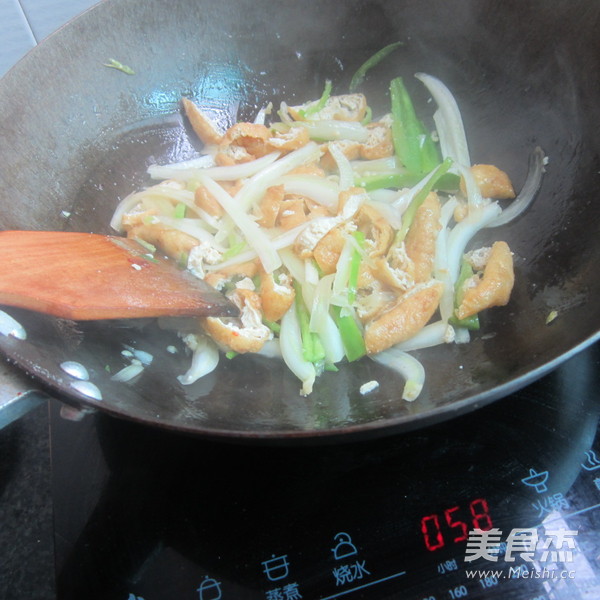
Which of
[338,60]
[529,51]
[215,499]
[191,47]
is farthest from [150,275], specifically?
[529,51]

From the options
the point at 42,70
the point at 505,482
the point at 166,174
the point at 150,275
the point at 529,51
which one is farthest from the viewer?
the point at 166,174

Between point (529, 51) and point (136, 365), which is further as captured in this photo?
point (529, 51)

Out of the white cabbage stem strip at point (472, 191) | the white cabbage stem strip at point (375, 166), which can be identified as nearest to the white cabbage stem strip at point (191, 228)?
the white cabbage stem strip at point (375, 166)

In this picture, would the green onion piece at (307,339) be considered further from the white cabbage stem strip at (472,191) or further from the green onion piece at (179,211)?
the white cabbage stem strip at (472,191)

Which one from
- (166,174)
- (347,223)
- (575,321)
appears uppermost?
(166,174)

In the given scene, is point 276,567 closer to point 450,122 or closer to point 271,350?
point 271,350

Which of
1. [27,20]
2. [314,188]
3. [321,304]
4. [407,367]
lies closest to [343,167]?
[314,188]

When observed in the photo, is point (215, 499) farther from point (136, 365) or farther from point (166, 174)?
point (166, 174)
